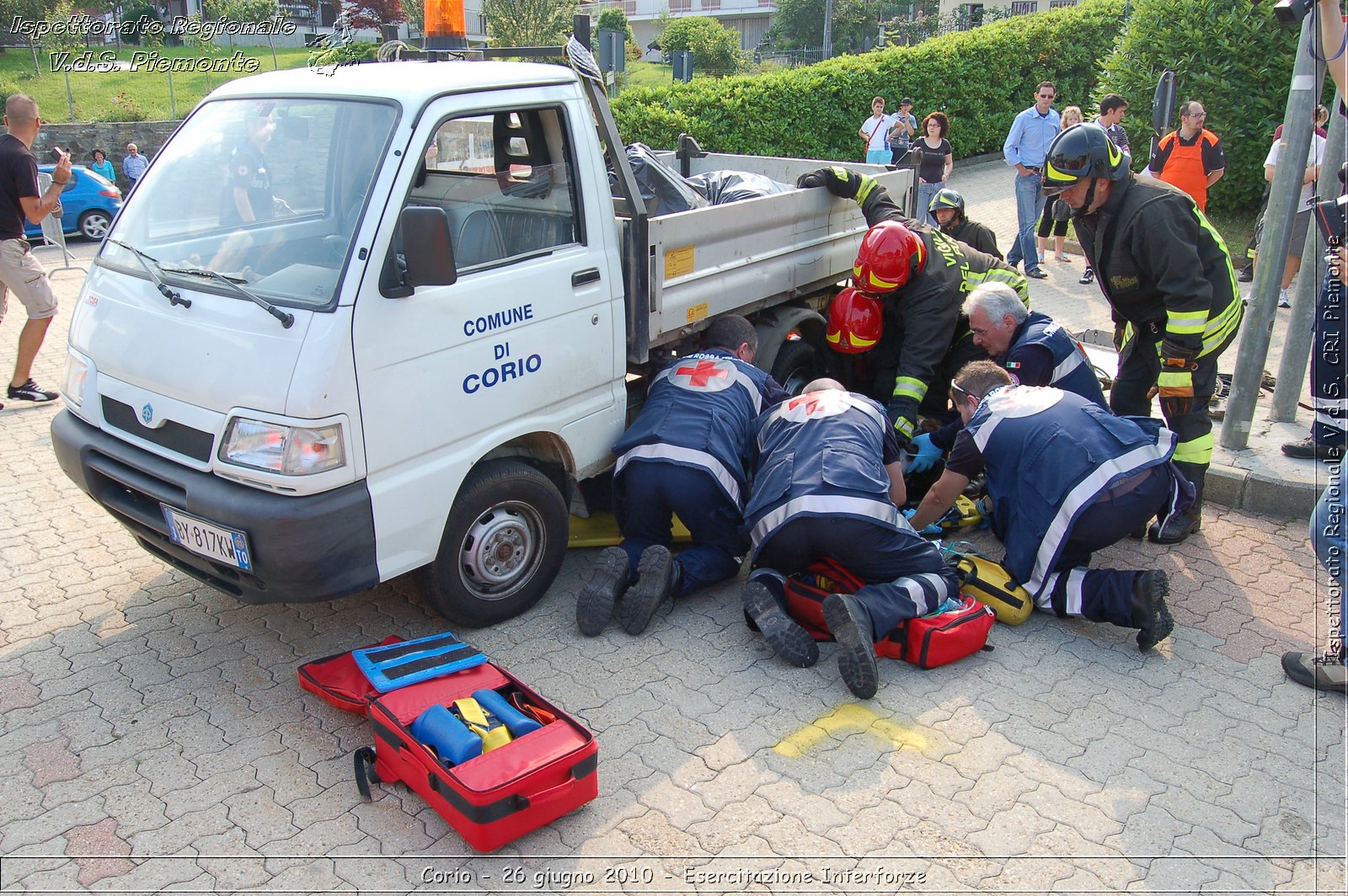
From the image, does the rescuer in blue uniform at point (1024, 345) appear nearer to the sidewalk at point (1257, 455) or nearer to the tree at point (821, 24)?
the sidewalk at point (1257, 455)

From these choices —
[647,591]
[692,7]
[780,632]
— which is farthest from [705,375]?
[692,7]

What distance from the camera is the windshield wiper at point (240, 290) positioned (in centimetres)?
327

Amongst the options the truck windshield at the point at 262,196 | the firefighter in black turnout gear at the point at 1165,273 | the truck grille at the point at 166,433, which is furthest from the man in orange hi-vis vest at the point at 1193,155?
the truck grille at the point at 166,433

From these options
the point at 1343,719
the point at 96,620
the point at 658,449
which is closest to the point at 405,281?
the point at 658,449

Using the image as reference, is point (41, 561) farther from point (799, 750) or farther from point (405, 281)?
point (799, 750)

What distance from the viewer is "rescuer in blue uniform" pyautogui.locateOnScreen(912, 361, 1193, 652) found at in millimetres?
3998

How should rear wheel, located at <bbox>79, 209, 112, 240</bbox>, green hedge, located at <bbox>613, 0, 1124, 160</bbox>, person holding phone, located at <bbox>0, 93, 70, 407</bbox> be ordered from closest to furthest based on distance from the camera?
person holding phone, located at <bbox>0, 93, 70, 407</bbox>
rear wheel, located at <bbox>79, 209, 112, 240</bbox>
green hedge, located at <bbox>613, 0, 1124, 160</bbox>

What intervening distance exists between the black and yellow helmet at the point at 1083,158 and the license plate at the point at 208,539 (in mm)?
4092

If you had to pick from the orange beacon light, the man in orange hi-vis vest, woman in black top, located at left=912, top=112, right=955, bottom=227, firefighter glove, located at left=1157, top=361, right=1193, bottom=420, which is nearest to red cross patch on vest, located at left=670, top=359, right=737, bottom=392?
the orange beacon light

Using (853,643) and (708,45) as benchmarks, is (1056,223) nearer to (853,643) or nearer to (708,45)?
(853,643)

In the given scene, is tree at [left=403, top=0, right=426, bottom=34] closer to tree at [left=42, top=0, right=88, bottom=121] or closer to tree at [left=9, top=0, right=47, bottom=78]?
tree at [left=42, top=0, right=88, bottom=121]

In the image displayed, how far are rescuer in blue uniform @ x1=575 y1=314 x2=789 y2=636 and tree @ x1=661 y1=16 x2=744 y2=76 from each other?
35690mm

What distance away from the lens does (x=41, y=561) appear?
460 centimetres

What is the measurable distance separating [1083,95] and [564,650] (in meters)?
19.5
